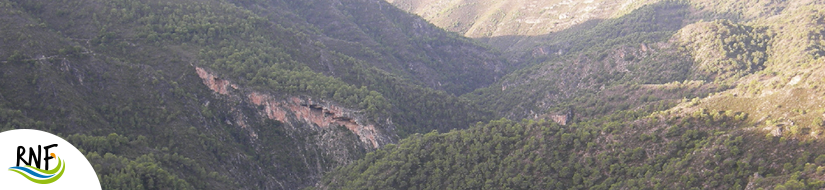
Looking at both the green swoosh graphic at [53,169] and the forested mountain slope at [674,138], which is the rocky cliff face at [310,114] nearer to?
the forested mountain slope at [674,138]

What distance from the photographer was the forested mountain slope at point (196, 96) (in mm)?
92125

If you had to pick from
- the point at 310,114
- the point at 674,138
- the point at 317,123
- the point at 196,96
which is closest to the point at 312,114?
the point at 310,114

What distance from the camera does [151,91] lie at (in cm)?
10531

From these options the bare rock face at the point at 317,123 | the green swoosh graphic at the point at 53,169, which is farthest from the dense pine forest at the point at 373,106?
the green swoosh graphic at the point at 53,169

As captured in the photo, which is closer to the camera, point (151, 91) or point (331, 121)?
point (151, 91)

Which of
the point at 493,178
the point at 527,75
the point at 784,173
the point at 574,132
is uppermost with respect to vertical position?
the point at 784,173

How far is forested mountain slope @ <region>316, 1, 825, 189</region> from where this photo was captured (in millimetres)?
66125

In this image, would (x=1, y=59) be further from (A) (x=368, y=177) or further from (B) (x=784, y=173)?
(B) (x=784, y=173)

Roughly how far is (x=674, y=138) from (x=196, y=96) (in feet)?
251

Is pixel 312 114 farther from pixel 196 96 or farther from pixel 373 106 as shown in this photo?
pixel 196 96

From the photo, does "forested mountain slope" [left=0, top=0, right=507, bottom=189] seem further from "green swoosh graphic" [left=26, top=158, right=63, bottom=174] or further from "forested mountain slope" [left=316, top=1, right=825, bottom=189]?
"green swoosh graphic" [left=26, top=158, right=63, bottom=174]

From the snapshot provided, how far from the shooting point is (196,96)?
110 m

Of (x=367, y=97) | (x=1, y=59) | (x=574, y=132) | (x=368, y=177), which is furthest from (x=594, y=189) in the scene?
(x=1, y=59)

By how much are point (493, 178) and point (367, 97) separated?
42.8 meters
